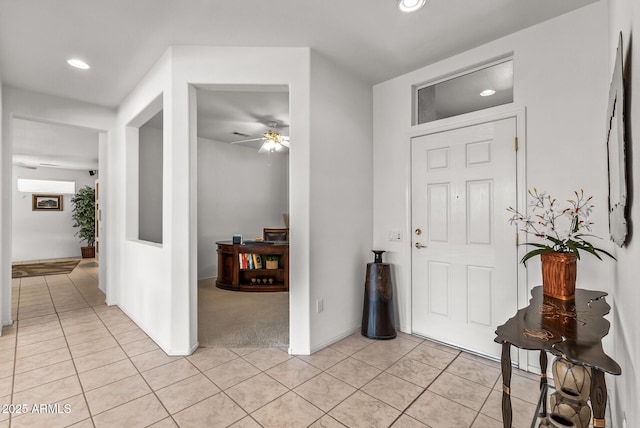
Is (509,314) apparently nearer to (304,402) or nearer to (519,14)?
(304,402)

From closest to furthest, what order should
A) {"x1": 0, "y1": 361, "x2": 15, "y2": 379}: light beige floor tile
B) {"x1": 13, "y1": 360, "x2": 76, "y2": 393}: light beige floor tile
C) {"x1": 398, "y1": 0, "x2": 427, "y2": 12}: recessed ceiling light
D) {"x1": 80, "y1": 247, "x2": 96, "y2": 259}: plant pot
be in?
{"x1": 398, "y1": 0, "x2": 427, "y2": 12}: recessed ceiling light → {"x1": 13, "y1": 360, "x2": 76, "y2": 393}: light beige floor tile → {"x1": 0, "y1": 361, "x2": 15, "y2": 379}: light beige floor tile → {"x1": 80, "y1": 247, "x2": 96, "y2": 259}: plant pot

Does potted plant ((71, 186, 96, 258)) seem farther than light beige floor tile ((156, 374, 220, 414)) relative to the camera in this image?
Yes

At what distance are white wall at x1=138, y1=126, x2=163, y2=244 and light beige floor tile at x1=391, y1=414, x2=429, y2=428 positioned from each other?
4710 mm

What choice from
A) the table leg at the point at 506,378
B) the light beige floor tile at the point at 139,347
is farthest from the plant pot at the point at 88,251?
the table leg at the point at 506,378

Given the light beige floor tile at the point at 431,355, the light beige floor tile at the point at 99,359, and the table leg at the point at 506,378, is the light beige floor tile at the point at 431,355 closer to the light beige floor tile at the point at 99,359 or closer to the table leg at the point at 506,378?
the table leg at the point at 506,378

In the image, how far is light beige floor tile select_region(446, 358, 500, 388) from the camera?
2285 millimetres

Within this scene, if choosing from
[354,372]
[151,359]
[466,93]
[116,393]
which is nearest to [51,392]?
[116,393]

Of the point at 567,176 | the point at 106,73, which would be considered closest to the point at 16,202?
the point at 106,73

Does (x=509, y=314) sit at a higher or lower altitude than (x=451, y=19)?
lower

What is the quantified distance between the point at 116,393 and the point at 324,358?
152 centimetres

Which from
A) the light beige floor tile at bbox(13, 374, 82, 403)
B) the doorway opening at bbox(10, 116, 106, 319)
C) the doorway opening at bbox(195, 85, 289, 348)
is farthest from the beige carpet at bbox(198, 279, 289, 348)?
the doorway opening at bbox(10, 116, 106, 319)

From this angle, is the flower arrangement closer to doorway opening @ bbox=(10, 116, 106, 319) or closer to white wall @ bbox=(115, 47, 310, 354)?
white wall @ bbox=(115, 47, 310, 354)

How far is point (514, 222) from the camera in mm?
2504

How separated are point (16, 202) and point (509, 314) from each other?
431 inches
